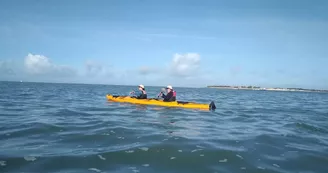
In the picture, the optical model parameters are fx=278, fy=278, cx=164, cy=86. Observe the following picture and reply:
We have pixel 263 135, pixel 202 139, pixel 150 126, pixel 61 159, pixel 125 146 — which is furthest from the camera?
pixel 150 126

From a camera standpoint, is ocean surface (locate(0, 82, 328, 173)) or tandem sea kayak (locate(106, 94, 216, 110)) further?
tandem sea kayak (locate(106, 94, 216, 110))

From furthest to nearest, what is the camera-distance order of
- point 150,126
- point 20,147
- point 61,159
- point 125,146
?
1. point 150,126
2. point 125,146
3. point 20,147
4. point 61,159

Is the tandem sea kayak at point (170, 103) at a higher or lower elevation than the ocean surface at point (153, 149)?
higher

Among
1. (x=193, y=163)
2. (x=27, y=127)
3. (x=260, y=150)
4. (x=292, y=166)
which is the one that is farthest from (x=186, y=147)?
(x=27, y=127)

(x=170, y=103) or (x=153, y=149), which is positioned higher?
(x=170, y=103)

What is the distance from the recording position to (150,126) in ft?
48.8

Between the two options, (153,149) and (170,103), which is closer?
(153,149)

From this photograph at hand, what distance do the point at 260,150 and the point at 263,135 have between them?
309cm

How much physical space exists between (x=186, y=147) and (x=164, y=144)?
0.88m

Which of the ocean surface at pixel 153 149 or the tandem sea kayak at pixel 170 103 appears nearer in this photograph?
the ocean surface at pixel 153 149

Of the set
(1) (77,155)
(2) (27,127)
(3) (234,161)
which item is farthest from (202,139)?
(2) (27,127)

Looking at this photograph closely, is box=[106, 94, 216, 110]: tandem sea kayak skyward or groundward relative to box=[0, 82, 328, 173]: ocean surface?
skyward

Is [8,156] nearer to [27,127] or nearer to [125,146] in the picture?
[125,146]

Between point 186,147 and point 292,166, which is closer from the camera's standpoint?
point 292,166
